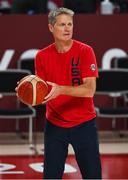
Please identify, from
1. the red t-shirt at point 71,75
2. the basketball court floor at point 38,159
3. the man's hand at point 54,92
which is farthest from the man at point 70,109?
the basketball court floor at point 38,159

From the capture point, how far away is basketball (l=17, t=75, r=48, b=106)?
514cm

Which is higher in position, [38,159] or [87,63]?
[87,63]

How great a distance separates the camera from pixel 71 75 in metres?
5.21

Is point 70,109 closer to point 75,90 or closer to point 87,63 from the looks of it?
point 75,90

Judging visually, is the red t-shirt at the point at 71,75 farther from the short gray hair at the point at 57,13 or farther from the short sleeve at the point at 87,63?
the short gray hair at the point at 57,13

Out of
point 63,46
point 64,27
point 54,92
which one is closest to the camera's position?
point 54,92

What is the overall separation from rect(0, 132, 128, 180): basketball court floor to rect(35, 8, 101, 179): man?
2563 millimetres

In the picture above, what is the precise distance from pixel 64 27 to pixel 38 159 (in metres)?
4.20

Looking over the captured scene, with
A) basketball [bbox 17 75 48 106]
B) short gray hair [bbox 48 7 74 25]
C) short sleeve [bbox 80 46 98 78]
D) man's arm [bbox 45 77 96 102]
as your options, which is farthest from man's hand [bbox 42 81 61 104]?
short gray hair [bbox 48 7 74 25]

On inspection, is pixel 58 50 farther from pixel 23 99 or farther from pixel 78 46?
pixel 23 99

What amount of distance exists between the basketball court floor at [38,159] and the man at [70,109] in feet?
8.41

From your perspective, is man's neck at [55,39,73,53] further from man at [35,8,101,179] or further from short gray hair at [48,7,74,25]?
short gray hair at [48,7,74,25]


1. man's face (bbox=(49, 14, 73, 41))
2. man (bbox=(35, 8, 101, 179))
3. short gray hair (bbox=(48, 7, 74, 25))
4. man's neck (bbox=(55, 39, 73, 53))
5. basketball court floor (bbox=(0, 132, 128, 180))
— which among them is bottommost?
basketball court floor (bbox=(0, 132, 128, 180))

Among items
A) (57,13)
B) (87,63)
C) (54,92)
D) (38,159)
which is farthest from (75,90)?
(38,159)
